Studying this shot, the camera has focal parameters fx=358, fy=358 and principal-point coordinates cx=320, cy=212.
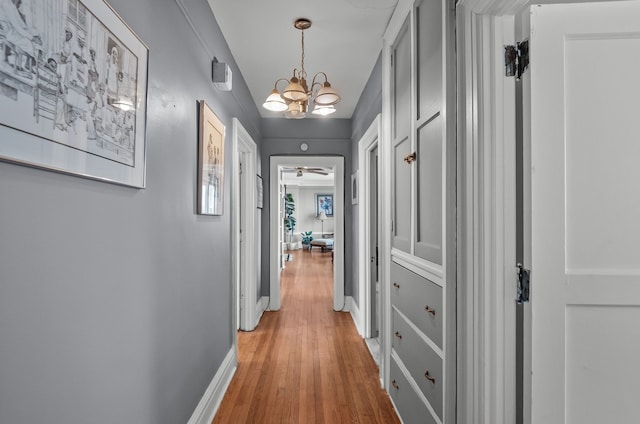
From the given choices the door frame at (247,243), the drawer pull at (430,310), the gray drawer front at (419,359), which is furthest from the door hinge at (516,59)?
the door frame at (247,243)

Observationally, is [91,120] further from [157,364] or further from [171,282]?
[157,364]

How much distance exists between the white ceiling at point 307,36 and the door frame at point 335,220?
3.98ft

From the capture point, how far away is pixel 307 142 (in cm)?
464

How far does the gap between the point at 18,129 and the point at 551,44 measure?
59.6 inches

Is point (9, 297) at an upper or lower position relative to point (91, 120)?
lower

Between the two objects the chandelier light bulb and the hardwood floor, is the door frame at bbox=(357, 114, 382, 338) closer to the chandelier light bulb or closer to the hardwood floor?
the hardwood floor

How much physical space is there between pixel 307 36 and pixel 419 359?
7.39ft

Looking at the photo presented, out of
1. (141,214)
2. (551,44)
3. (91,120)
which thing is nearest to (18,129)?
(91,120)

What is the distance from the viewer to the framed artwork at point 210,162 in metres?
2.05

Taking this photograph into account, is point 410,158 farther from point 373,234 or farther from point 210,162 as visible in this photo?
point 373,234

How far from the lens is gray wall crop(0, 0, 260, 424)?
802 mm

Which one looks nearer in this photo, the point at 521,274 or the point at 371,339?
the point at 521,274

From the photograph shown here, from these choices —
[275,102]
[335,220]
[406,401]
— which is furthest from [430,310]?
[335,220]

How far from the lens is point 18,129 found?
2.47ft
